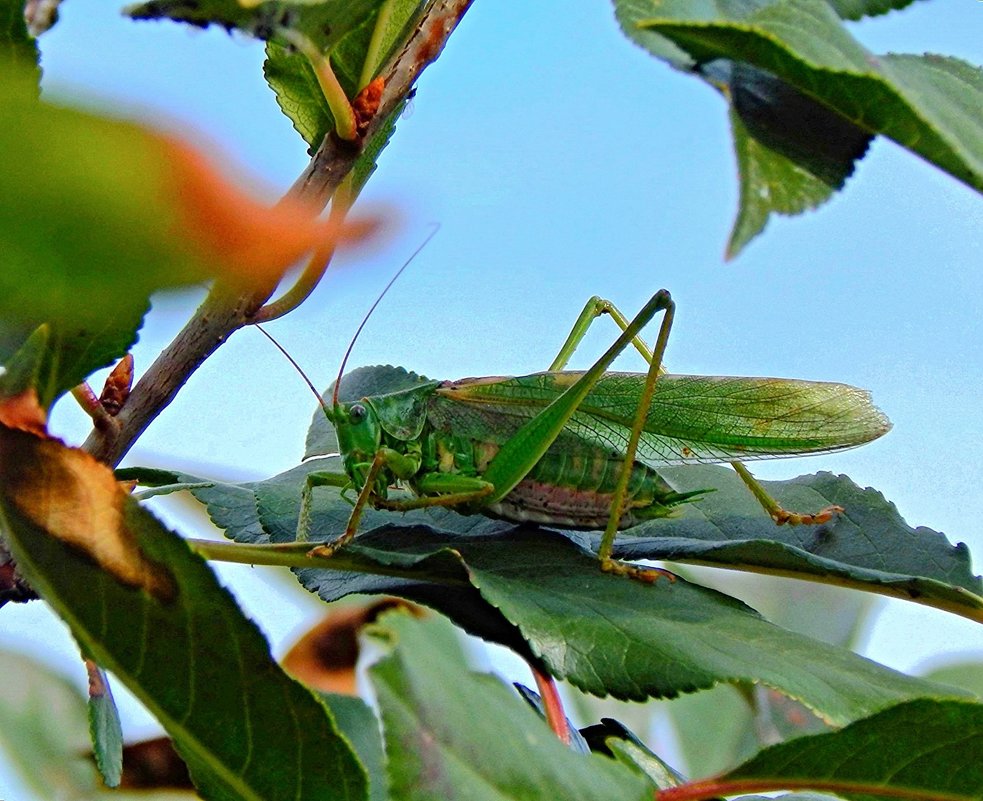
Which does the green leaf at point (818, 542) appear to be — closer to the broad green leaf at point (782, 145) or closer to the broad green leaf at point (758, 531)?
the broad green leaf at point (758, 531)

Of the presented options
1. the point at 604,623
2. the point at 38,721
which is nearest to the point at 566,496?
the point at 604,623

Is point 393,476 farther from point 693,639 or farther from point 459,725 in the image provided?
point 459,725

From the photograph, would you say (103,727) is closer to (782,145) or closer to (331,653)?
(331,653)

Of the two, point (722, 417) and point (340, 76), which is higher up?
point (340, 76)

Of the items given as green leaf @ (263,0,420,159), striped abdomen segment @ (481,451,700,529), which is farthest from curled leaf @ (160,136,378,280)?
striped abdomen segment @ (481,451,700,529)

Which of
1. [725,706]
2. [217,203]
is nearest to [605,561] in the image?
[217,203]

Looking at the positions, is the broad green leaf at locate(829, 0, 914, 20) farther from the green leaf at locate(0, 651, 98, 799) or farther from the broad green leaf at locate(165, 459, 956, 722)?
the green leaf at locate(0, 651, 98, 799)
